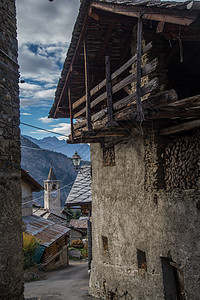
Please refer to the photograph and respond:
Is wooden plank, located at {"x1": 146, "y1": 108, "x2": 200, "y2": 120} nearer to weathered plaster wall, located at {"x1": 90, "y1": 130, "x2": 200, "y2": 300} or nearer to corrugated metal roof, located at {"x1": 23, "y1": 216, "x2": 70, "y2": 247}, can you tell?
weathered plaster wall, located at {"x1": 90, "y1": 130, "x2": 200, "y2": 300}

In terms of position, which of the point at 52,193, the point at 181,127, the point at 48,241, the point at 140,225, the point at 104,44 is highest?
the point at 104,44

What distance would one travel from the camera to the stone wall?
4.19 m

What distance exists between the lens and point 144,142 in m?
6.20

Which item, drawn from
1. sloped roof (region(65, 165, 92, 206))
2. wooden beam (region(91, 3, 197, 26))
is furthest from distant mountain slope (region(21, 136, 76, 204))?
wooden beam (region(91, 3, 197, 26))

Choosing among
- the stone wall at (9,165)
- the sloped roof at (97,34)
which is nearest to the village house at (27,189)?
the sloped roof at (97,34)

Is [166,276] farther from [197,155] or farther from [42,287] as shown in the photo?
[42,287]

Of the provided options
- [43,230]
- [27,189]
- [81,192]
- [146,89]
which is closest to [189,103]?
[146,89]

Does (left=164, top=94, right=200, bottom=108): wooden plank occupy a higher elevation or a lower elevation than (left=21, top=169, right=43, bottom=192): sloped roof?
higher

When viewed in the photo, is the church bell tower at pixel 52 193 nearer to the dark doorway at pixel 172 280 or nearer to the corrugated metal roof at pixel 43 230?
the corrugated metal roof at pixel 43 230

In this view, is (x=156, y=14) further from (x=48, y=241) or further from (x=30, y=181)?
(x=30, y=181)

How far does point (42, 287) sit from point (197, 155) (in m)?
9.10

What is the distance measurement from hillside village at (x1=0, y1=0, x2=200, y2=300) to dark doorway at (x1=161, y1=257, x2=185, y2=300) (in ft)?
0.07

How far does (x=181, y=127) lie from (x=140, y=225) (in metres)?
2.72

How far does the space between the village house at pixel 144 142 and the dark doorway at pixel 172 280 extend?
20 millimetres
